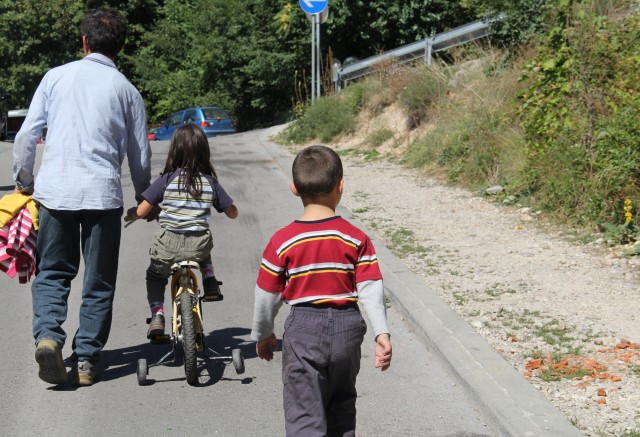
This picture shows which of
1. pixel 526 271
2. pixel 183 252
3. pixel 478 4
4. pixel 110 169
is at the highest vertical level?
pixel 478 4

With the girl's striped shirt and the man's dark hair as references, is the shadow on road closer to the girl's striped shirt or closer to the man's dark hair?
the girl's striped shirt

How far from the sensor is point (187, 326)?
5.42m

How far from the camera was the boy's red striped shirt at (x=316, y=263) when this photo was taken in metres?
3.65

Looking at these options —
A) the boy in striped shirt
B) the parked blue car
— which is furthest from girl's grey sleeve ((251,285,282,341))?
the parked blue car

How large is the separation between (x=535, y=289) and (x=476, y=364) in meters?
1.91

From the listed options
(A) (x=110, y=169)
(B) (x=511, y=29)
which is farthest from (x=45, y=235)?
(B) (x=511, y=29)

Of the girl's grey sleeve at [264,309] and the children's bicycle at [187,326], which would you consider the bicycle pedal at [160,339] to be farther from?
the girl's grey sleeve at [264,309]

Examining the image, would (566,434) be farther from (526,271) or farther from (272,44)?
(272,44)

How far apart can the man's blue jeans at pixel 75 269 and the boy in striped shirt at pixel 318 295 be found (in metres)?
2.06

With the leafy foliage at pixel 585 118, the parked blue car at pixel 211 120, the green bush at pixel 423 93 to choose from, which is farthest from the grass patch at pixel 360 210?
the parked blue car at pixel 211 120

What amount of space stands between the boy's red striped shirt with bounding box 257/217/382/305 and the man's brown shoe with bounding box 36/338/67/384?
2.06 metres

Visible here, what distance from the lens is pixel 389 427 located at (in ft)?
16.2

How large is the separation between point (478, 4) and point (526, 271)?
36.3ft

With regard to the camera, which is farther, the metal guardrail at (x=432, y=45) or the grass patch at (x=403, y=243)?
the metal guardrail at (x=432, y=45)
